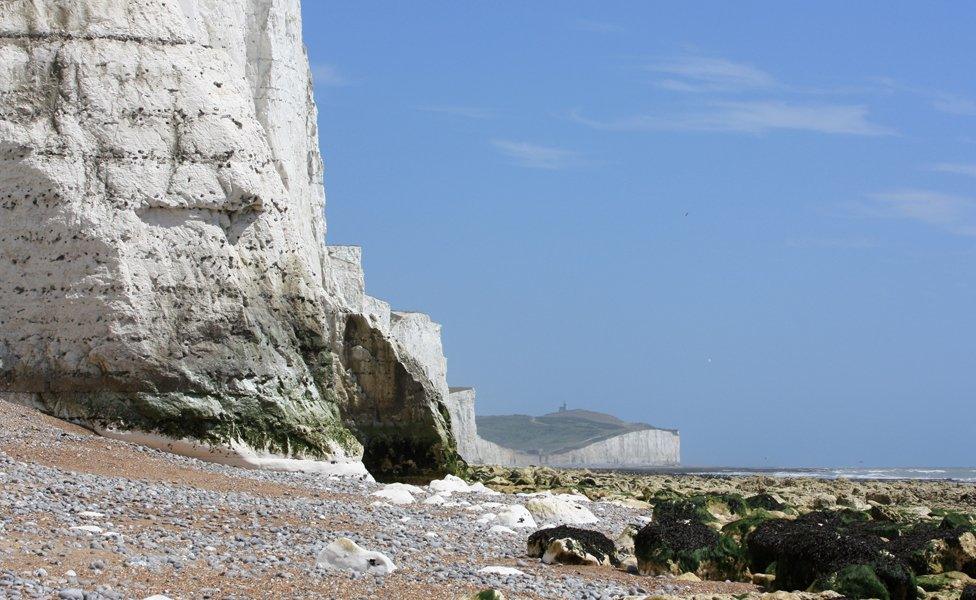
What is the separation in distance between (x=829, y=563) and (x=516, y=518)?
12.6 feet

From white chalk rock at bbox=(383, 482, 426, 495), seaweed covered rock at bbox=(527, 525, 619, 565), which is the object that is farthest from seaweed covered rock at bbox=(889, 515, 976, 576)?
white chalk rock at bbox=(383, 482, 426, 495)

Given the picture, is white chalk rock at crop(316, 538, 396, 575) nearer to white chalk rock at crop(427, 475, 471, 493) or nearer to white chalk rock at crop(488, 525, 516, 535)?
white chalk rock at crop(488, 525, 516, 535)

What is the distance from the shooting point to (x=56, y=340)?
1777cm

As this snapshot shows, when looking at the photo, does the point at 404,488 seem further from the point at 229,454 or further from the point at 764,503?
the point at 764,503

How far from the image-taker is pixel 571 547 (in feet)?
40.6

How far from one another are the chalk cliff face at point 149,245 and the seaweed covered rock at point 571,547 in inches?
259

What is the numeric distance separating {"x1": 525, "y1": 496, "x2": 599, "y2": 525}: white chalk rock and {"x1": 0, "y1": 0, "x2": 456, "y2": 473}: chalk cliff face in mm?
3952

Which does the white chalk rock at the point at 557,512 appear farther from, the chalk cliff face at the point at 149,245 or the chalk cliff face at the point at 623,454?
the chalk cliff face at the point at 623,454

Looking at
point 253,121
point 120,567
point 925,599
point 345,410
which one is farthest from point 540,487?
point 120,567

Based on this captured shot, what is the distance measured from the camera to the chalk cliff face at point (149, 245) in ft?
58.1

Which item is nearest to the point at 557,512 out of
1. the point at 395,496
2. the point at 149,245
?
the point at 395,496

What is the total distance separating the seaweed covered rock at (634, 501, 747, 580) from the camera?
40.9 feet

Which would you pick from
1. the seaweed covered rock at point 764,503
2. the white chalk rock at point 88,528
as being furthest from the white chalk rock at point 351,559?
the seaweed covered rock at point 764,503

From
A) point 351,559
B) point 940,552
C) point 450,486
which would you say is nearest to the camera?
point 351,559
